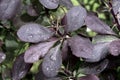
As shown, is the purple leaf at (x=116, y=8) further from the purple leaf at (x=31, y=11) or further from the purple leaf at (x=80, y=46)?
the purple leaf at (x=31, y=11)

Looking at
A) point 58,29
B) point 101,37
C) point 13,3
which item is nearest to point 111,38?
point 101,37

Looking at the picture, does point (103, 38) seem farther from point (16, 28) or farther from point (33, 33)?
point (16, 28)

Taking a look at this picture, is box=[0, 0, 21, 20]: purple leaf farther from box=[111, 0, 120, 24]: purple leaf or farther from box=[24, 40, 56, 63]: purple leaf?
box=[111, 0, 120, 24]: purple leaf

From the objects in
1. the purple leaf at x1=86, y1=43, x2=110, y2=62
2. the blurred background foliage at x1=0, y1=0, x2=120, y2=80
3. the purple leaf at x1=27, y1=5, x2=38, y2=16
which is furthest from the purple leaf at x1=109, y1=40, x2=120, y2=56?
the purple leaf at x1=27, y1=5, x2=38, y2=16

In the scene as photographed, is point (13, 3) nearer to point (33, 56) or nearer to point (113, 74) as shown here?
point (33, 56)

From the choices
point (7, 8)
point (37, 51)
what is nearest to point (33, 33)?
point (37, 51)

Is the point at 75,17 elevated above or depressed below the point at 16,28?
above
